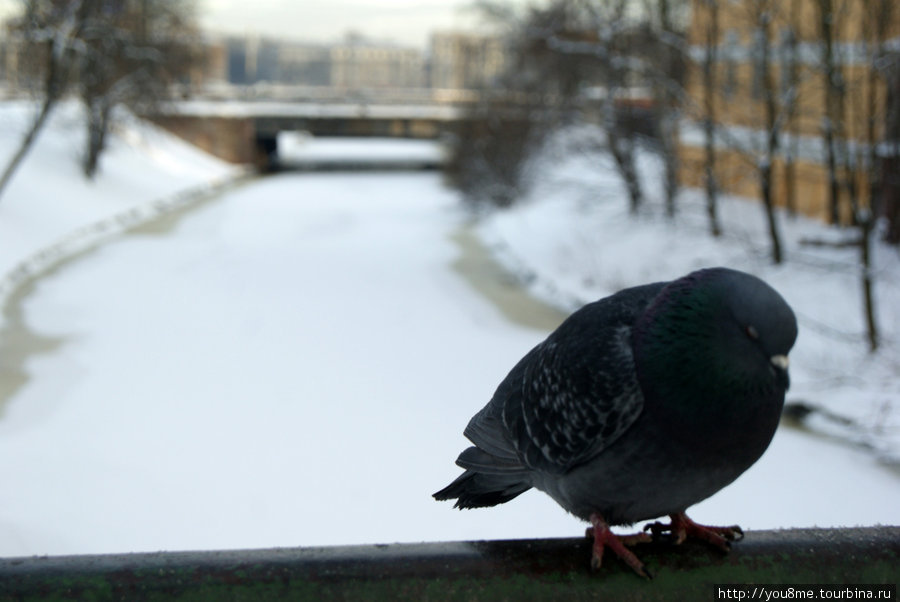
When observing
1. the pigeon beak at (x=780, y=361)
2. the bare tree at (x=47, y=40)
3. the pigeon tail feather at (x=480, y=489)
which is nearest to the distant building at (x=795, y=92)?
the pigeon tail feather at (x=480, y=489)

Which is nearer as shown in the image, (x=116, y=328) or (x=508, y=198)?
(x=116, y=328)

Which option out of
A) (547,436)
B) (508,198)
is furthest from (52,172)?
(547,436)

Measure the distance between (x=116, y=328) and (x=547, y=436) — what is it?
11.4 meters

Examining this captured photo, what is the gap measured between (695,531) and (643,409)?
33 cm

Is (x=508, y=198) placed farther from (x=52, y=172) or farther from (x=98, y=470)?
(x=98, y=470)

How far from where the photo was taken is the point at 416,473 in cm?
703

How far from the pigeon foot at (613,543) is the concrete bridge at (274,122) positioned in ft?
126

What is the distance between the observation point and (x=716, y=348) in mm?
1956


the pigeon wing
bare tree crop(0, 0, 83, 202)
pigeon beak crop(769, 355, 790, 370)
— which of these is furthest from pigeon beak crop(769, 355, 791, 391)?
bare tree crop(0, 0, 83, 202)

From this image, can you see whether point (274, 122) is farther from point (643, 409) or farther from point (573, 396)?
point (643, 409)

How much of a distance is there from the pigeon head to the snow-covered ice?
376 centimetres

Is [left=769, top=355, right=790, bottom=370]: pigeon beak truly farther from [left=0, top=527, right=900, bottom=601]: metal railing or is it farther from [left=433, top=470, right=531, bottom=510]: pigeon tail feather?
[left=433, top=470, right=531, bottom=510]: pigeon tail feather

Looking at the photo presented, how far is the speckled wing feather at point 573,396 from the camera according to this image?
2195 mm

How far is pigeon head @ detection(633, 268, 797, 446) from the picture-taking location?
6.20ft
